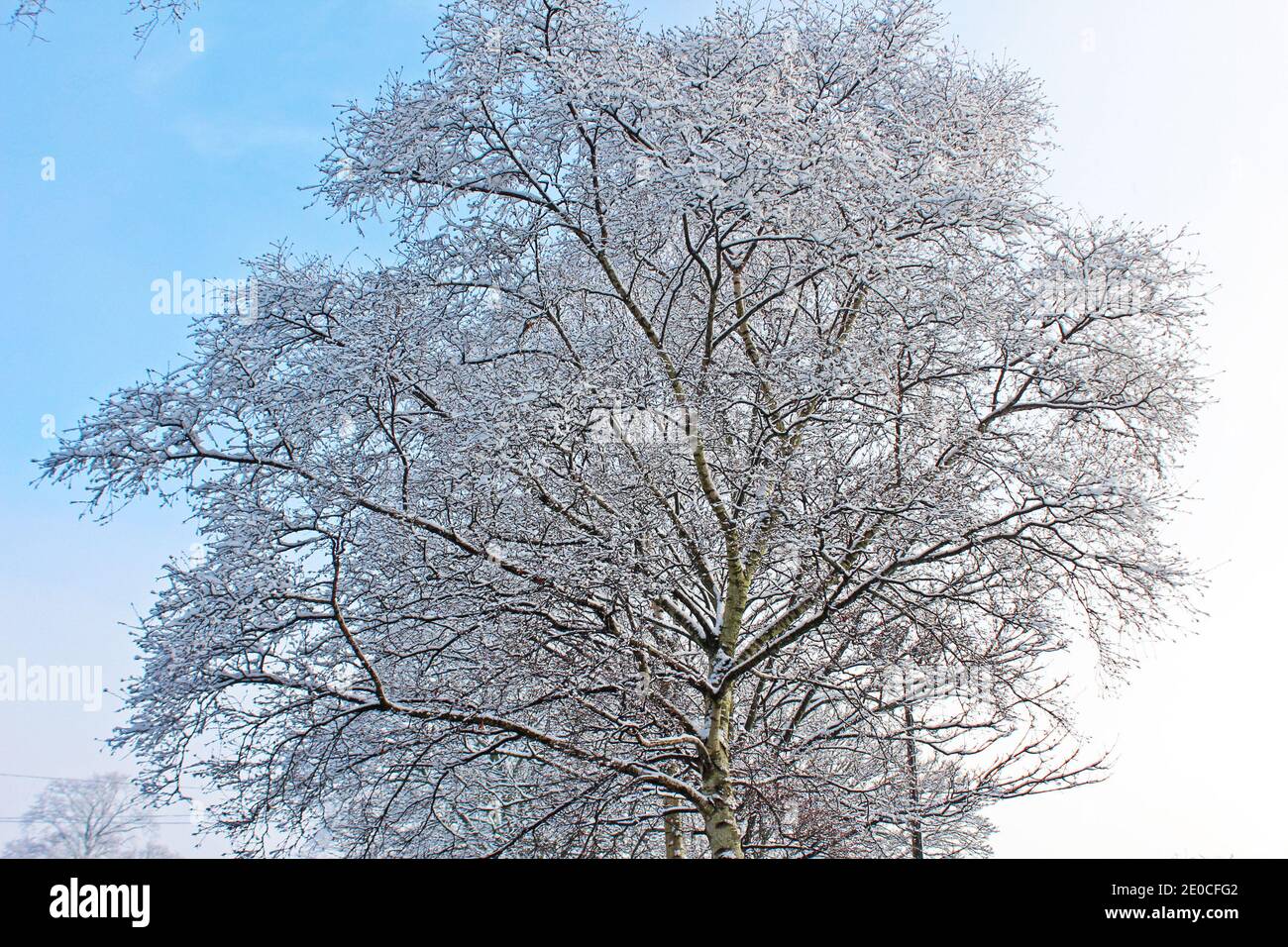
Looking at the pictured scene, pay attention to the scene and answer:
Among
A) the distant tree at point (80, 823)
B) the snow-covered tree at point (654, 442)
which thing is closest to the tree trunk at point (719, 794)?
the snow-covered tree at point (654, 442)

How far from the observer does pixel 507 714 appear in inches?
322

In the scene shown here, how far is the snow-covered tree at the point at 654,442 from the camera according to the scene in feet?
24.3

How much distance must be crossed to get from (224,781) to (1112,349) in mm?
8606

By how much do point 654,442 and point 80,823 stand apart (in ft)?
106

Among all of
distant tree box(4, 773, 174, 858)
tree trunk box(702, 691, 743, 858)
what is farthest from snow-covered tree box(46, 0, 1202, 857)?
distant tree box(4, 773, 174, 858)

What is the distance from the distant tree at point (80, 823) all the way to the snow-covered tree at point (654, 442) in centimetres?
2734

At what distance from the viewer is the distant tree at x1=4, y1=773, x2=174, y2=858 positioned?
102 feet

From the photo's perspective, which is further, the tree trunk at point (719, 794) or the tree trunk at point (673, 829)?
the tree trunk at point (673, 829)

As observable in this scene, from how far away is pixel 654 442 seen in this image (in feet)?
26.4
